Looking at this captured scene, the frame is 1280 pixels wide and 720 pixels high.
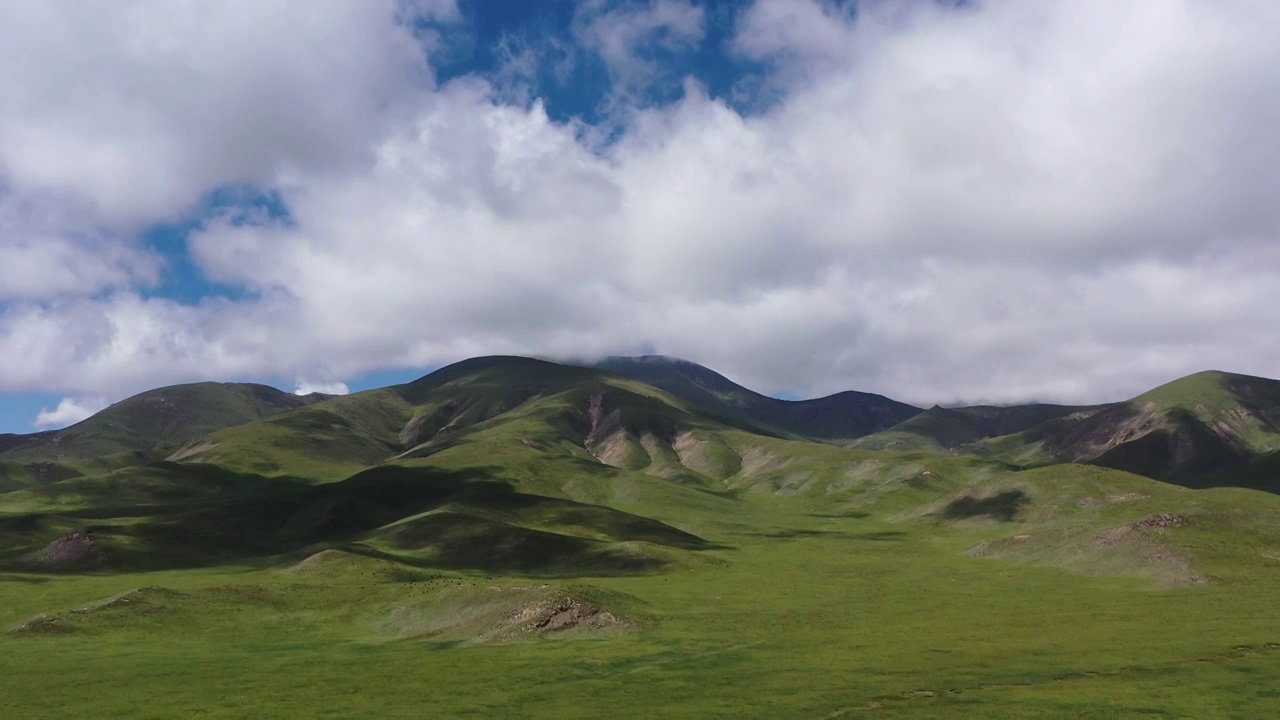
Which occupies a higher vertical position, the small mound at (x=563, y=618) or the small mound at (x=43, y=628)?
the small mound at (x=43, y=628)

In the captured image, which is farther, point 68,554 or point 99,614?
point 68,554

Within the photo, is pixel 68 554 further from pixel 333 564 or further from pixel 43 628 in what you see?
pixel 43 628

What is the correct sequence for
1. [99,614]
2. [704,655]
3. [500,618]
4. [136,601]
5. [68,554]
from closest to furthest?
[704,655] → [500,618] → [99,614] → [136,601] → [68,554]

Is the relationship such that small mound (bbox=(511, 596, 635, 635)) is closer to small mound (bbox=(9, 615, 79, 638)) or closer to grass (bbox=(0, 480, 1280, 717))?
grass (bbox=(0, 480, 1280, 717))

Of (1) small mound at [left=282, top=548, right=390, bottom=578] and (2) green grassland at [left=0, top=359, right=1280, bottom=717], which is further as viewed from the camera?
(1) small mound at [left=282, top=548, right=390, bottom=578]

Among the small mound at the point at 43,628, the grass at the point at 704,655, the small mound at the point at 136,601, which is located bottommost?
the grass at the point at 704,655

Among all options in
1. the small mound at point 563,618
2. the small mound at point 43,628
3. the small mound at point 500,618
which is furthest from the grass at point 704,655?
the small mound at point 563,618

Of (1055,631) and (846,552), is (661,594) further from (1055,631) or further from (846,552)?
(846,552)

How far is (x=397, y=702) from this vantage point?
56.8 metres

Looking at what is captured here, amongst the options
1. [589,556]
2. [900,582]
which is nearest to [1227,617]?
[900,582]

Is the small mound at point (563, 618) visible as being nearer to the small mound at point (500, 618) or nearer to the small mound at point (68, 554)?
the small mound at point (500, 618)

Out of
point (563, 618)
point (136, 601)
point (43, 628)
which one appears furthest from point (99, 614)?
point (563, 618)

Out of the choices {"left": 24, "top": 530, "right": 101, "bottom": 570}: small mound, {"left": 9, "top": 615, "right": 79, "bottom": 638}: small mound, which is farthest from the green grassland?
{"left": 24, "top": 530, "right": 101, "bottom": 570}: small mound

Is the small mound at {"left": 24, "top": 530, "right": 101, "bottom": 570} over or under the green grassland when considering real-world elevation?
over
